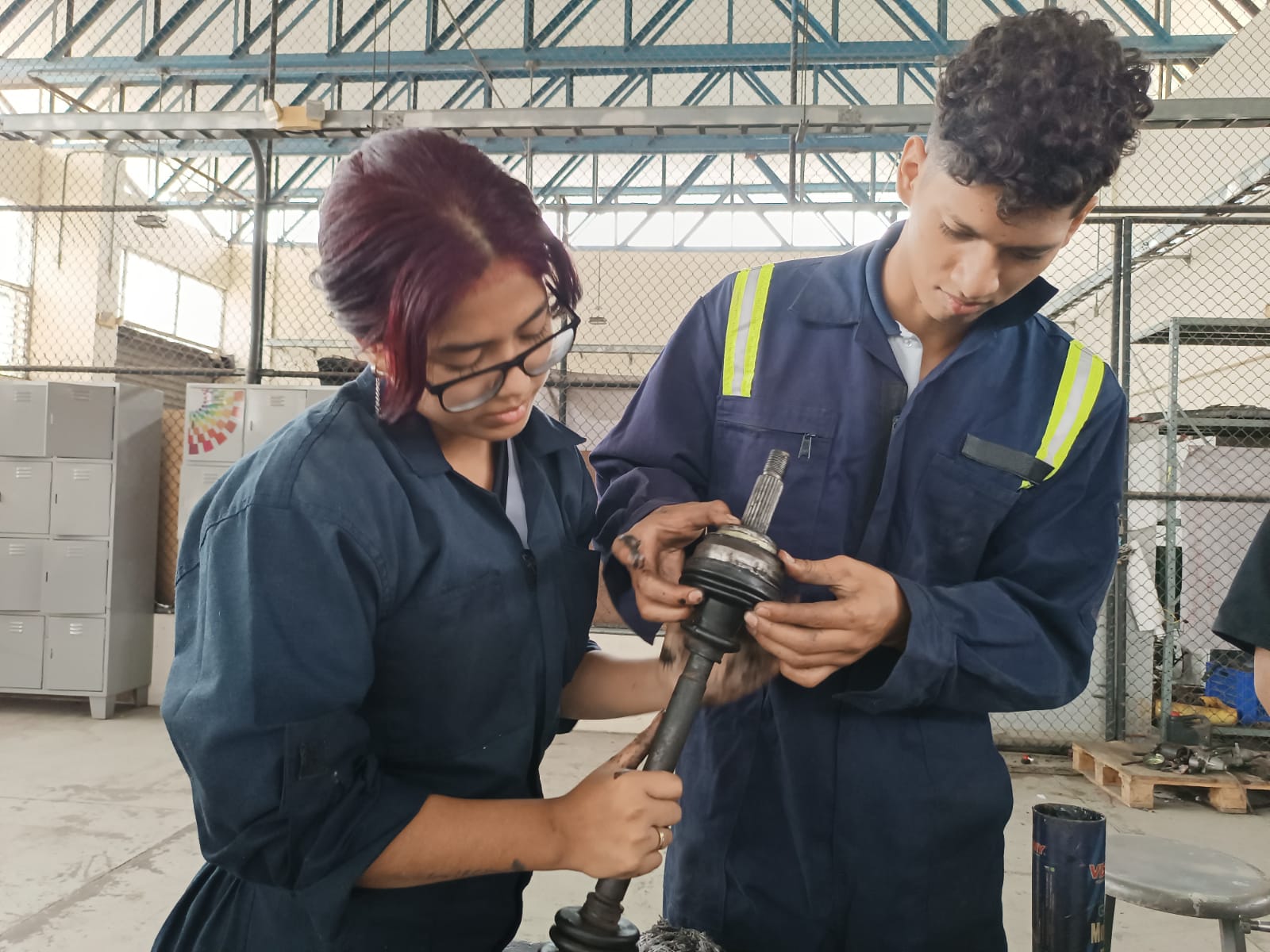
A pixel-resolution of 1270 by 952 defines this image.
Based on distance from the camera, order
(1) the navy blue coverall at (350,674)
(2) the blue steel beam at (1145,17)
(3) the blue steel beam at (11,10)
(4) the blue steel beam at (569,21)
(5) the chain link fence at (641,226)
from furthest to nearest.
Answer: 1. (4) the blue steel beam at (569,21)
2. (3) the blue steel beam at (11,10)
3. (2) the blue steel beam at (1145,17)
4. (5) the chain link fence at (641,226)
5. (1) the navy blue coverall at (350,674)

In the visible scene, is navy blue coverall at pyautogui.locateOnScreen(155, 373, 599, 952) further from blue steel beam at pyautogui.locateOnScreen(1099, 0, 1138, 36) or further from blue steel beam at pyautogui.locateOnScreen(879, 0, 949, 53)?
blue steel beam at pyautogui.locateOnScreen(879, 0, 949, 53)

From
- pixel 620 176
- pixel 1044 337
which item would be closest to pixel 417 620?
pixel 1044 337

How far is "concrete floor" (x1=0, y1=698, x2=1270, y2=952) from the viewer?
2932 mm

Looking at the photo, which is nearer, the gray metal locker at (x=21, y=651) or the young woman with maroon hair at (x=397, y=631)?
the young woman with maroon hair at (x=397, y=631)

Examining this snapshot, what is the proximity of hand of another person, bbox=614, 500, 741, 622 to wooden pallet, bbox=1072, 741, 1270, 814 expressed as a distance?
13.1 feet

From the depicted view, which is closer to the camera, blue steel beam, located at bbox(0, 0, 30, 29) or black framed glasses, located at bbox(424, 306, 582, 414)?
black framed glasses, located at bbox(424, 306, 582, 414)

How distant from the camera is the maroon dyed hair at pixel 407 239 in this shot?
0.85 m

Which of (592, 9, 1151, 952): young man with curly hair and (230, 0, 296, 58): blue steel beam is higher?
(230, 0, 296, 58): blue steel beam

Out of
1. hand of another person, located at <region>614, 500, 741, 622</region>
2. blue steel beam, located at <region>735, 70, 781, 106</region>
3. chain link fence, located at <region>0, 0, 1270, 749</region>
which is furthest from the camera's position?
blue steel beam, located at <region>735, 70, 781, 106</region>

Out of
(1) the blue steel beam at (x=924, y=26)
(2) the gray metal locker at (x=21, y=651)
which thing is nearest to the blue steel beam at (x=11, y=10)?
(2) the gray metal locker at (x=21, y=651)

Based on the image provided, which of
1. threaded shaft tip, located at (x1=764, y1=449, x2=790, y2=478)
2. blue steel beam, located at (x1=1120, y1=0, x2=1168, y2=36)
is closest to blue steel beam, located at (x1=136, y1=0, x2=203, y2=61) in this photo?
blue steel beam, located at (x1=1120, y1=0, x2=1168, y2=36)

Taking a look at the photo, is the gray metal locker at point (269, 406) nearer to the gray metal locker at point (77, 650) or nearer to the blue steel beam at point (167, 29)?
the gray metal locker at point (77, 650)

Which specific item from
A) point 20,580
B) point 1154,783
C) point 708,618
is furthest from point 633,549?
point 20,580

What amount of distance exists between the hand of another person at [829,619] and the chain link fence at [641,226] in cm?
388
